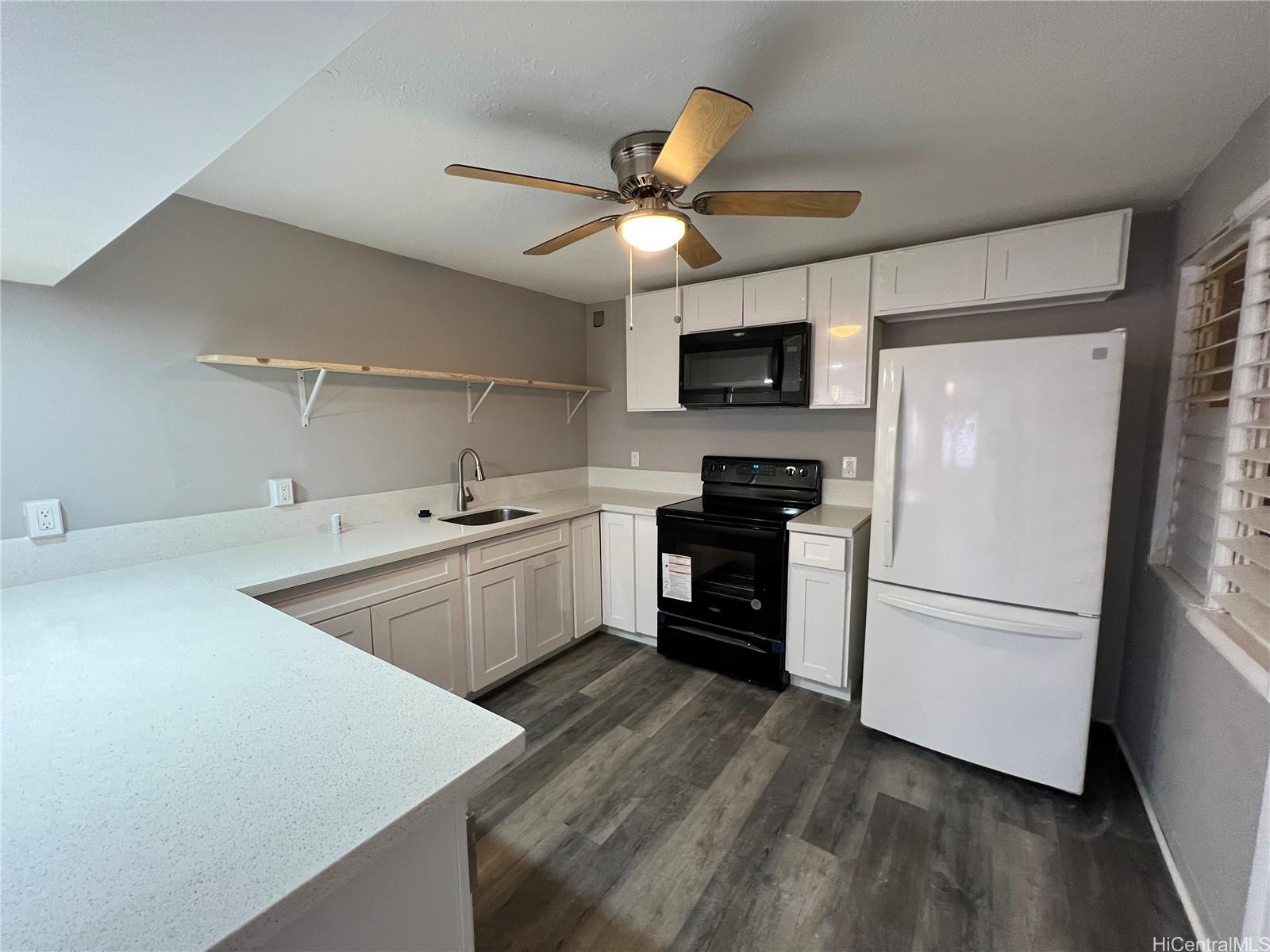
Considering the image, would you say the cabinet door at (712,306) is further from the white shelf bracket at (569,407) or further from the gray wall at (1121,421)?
the white shelf bracket at (569,407)

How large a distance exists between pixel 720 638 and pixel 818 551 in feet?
2.39

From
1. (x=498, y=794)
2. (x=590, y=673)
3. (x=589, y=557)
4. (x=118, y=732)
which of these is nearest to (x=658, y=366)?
(x=589, y=557)

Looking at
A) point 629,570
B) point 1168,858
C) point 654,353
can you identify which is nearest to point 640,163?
point 654,353

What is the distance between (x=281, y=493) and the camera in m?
2.16

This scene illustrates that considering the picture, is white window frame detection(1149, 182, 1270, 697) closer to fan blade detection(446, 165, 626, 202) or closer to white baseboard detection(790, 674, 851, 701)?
white baseboard detection(790, 674, 851, 701)

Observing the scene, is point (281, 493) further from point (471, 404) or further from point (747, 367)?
point (747, 367)

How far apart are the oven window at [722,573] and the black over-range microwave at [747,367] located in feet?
2.64

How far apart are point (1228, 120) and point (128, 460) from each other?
357cm

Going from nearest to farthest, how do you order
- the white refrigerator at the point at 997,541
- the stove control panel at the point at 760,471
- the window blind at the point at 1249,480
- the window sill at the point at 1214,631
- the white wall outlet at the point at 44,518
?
the window sill at the point at 1214,631, the window blind at the point at 1249,480, the white wall outlet at the point at 44,518, the white refrigerator at the point at 997,541, the stove control panel at the point at 760,471

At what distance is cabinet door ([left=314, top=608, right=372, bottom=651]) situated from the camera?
185cm

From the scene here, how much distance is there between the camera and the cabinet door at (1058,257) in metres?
1.93

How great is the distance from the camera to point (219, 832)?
24.5 inches

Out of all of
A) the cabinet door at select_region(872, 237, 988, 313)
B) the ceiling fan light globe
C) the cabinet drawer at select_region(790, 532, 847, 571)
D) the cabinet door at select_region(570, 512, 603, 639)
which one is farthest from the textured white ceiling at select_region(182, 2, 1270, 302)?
the cabinet door at select_region(570, 512, 603, 639)
